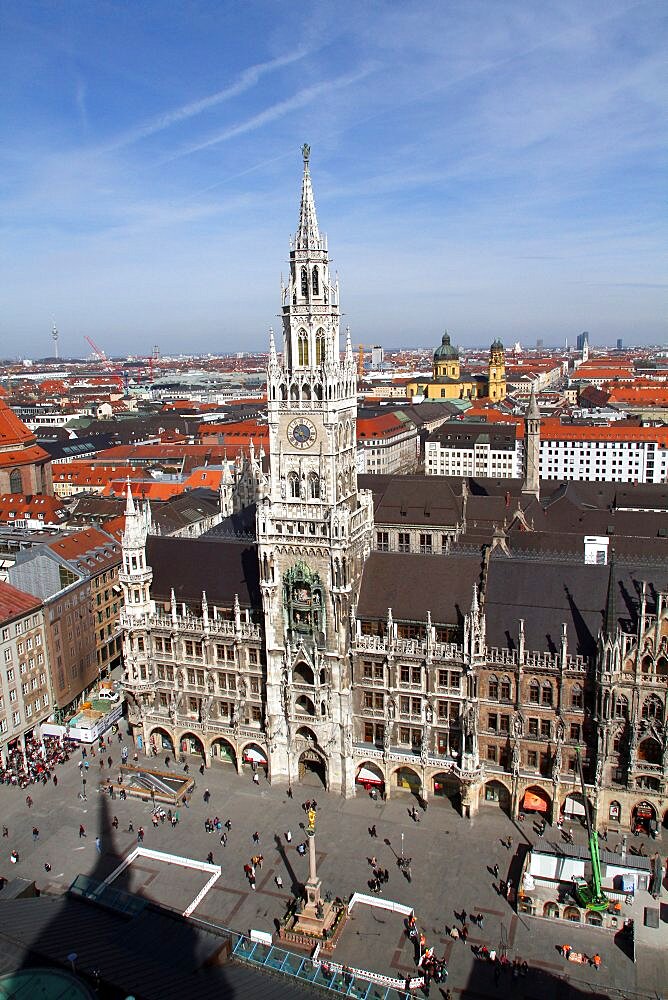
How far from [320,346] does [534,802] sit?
132 ft

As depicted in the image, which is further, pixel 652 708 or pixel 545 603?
pixel 545 603

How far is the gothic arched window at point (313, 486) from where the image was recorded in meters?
66.4

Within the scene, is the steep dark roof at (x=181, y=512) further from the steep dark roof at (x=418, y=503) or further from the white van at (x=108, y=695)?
the steep dark roof at (x=418, y=503)

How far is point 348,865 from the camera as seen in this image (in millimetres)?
60531

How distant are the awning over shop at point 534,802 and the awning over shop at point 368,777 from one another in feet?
38.3

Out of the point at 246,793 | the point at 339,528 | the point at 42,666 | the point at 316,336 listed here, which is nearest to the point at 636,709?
the point at 339,528

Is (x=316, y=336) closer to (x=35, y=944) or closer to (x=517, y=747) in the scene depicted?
(x=517, y=747)

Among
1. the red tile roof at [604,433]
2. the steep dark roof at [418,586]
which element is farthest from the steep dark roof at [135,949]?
the red tile roof at [604,433]

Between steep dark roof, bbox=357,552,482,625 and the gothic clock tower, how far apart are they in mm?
1653

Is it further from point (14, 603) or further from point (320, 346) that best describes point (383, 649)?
point (14, 603)

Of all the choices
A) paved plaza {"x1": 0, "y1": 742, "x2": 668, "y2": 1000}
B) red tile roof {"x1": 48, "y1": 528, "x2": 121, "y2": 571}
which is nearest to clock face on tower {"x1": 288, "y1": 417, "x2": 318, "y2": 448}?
paved plaza {"x1": 0, "y1": 742, "x2": 668, "y2": 1000}

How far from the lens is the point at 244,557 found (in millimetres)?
76750

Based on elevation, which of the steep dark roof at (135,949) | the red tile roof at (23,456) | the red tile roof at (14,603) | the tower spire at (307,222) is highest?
the tower spire at (307,222)

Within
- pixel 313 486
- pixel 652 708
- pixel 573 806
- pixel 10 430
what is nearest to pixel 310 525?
pixel 313 486
